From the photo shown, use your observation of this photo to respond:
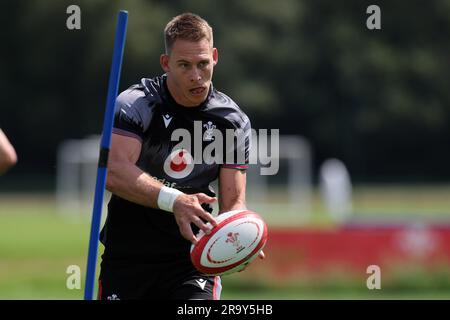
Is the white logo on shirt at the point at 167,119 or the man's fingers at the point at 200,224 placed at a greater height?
the white logo on shirt at the point at 167,119

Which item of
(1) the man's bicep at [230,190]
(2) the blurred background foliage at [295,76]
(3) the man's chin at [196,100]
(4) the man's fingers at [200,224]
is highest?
(2) the blurred background foliage at [295,76]

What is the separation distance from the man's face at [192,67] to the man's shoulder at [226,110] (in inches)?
6.2

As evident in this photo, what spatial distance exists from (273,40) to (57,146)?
40.2 ft

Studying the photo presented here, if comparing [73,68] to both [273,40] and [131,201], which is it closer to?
[273,40]

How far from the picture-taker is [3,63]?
52.1m

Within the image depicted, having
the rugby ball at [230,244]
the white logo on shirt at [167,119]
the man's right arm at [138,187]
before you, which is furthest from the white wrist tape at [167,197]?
the white logo on shirt at [167,119]

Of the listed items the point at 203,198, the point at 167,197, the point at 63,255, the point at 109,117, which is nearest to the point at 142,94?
the point at 109,117

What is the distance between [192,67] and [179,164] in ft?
2.02

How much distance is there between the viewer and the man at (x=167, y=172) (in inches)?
250

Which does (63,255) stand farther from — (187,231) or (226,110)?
(187,231)

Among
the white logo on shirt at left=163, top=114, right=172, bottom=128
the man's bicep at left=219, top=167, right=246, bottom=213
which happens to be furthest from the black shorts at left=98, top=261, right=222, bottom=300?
the white logo on shirt at left=163, top=114, right=172, bottom=128

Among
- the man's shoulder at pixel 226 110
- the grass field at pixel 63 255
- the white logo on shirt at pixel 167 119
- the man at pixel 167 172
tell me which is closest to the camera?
the man at pixel 167 172

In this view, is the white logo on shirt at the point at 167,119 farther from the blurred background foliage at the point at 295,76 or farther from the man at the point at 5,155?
the blurred background foliage at the point at 295,76

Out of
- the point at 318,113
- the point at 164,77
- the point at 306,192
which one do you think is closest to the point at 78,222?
the point at 306,192
